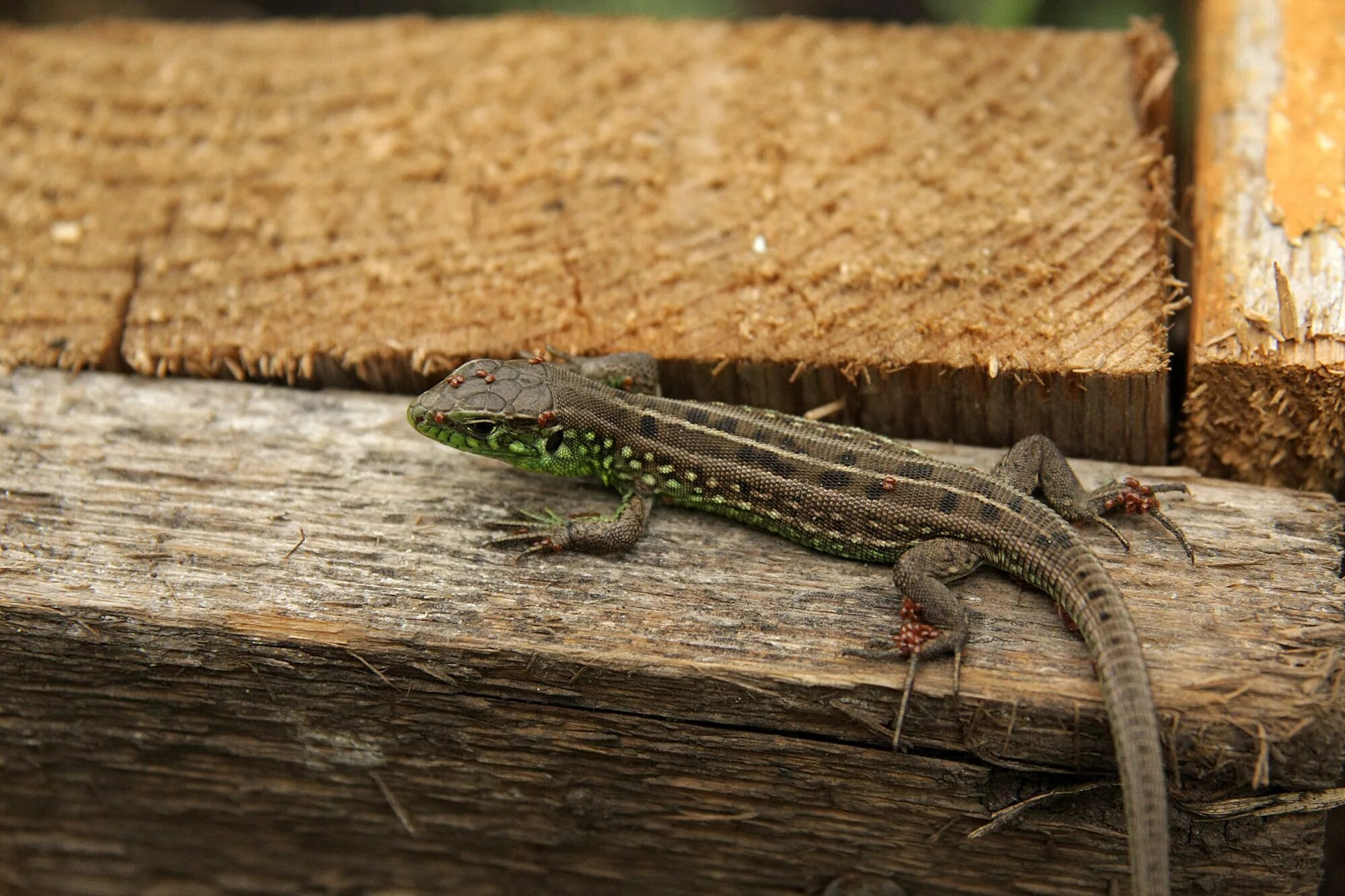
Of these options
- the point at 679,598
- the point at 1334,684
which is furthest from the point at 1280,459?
the point at 679,598

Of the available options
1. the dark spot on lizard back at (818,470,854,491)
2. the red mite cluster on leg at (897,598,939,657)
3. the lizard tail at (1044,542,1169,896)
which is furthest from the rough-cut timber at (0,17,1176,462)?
the red mite cluster on leg at (897,598,939,657)

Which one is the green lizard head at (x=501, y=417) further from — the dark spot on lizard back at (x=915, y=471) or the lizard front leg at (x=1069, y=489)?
the lizard front leg at (x=1069, y=489)

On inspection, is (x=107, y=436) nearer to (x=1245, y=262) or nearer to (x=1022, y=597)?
(x=1022, y=597)

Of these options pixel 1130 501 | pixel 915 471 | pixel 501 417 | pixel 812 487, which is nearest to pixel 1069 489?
pixel 1130 501

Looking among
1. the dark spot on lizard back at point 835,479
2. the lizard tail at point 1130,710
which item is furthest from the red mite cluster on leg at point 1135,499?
the dark spot on lizard back at point 835,479

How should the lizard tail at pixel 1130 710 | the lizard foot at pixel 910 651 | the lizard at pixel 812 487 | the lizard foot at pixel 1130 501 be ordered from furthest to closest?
the lizard foot at pixel 1130 501 → the lizard at pixel 812 487 → the lizard foot at pixel 910 651 → the lizard tail at pixel 1130 710

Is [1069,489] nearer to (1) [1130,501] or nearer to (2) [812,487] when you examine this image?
(1) [1130,501]

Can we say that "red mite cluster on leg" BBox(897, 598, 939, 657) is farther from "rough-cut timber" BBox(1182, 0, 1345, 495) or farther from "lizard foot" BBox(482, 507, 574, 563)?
"rough-cut timber" BBox(1182, 0, 1345, 495)
